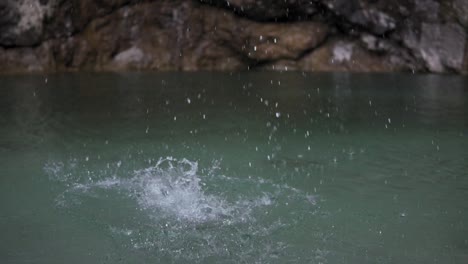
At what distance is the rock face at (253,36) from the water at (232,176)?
6.38 feet

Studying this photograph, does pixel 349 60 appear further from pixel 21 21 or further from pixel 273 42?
pixel 21 21

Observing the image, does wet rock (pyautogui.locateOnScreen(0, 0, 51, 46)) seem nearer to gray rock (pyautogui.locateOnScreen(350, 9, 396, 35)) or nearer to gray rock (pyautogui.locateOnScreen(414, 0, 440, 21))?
gray rock (pyautogui.locateOnScreen(350, 9, 396, 35))

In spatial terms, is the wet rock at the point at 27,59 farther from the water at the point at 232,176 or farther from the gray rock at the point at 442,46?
the gray rock at the point at 442,46

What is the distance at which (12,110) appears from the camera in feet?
20.3

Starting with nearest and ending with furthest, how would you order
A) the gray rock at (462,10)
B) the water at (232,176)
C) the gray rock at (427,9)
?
the water at (232,176) → the gray rock at (462,10) → the gray rock at (427,9)

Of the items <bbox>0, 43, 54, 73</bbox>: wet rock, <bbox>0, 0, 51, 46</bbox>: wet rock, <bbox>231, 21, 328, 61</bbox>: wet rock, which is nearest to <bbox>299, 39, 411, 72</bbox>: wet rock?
<bbox>231, 21, 328, 61</bbox>: wet rock

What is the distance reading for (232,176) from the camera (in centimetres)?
411

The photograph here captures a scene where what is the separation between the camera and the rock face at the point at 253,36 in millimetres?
9172

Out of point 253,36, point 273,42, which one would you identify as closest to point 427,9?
point 273,42

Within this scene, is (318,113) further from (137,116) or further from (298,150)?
(137,116)

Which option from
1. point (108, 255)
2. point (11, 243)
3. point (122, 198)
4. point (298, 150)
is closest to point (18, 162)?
point (122, 198)

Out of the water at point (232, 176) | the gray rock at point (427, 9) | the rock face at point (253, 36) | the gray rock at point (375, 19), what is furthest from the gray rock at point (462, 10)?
the water at point (232, 176)

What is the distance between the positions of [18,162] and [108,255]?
1.88 metres

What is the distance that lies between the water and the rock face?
194 cm
